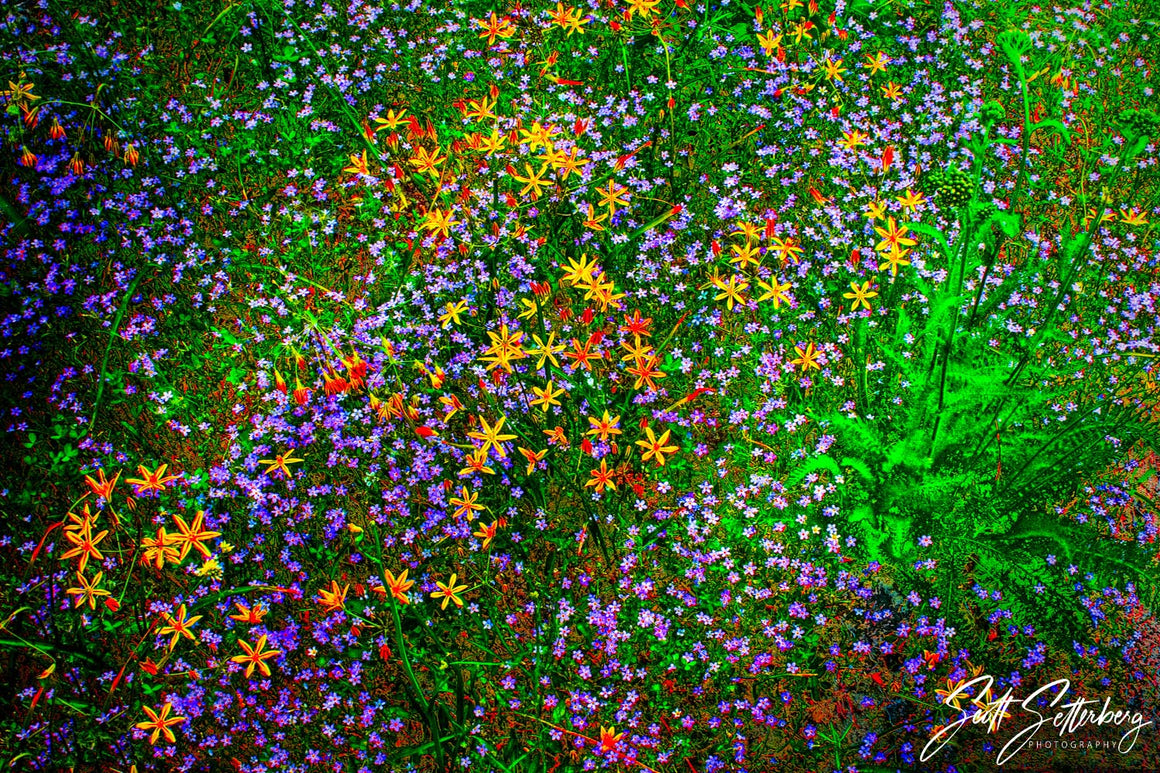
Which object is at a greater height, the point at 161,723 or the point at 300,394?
the point at 300,394

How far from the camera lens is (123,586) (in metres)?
3.31

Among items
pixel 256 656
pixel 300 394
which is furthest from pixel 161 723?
pixel 300 394

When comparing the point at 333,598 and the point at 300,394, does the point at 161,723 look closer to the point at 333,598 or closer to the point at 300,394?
the point at 333,598

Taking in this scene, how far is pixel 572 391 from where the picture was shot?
3.58 meters

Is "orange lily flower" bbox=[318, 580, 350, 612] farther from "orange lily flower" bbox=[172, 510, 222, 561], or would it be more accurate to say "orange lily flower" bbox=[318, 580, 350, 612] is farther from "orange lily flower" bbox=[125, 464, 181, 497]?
"orange lily flower" bbox=[125, 464, 181, 497]

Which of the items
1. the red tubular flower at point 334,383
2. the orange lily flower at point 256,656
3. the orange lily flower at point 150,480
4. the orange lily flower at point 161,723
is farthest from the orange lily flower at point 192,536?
the red tubular flower at point 334,383

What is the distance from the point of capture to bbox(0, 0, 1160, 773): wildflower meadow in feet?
10.4

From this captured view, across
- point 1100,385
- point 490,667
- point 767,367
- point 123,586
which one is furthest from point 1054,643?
point 123,586

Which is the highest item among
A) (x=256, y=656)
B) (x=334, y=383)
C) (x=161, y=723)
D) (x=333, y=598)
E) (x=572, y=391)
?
(x=334, y=383)

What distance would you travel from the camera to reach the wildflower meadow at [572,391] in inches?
125

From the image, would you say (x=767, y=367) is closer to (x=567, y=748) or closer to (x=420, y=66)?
(x=567, y=748)

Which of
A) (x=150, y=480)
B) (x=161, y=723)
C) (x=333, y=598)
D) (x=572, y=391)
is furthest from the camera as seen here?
(x=572, y=391)

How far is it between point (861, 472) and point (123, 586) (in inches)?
140

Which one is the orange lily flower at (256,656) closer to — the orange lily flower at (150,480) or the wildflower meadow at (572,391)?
the wildflower meadow at (572,391)
